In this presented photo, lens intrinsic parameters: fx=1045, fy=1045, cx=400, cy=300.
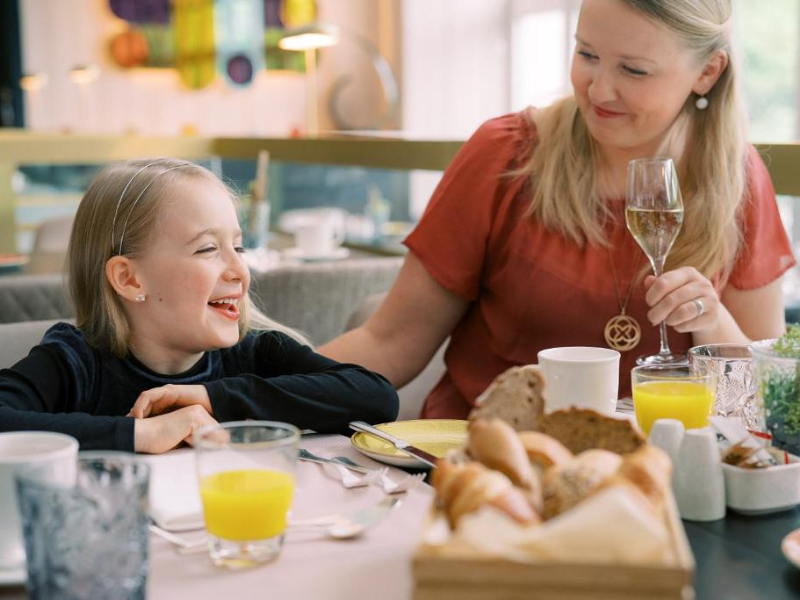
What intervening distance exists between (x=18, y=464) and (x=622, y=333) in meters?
1.15

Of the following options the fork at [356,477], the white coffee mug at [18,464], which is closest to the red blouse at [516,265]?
the fork at [356,477]

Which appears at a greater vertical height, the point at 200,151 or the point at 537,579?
the point at 200,151

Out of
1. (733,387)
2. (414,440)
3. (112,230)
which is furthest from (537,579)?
(112,230)

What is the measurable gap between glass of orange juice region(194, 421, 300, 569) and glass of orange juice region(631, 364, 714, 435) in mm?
472

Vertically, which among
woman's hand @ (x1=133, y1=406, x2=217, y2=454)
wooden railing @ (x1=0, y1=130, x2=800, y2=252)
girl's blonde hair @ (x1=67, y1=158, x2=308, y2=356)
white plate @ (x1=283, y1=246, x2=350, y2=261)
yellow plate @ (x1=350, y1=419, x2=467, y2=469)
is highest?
wooden railing @ (x1=0, y1=130, x2=800, y2=252)

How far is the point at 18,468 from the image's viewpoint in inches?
31.6

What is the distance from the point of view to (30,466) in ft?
2.55

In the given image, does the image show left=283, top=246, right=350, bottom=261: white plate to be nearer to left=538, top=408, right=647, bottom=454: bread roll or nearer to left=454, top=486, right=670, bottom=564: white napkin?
left=538, top=408, right=647, bottom=454: bread roll

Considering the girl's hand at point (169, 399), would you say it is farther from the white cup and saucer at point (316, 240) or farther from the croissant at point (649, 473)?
the white cup and saucer at point (316, 240)

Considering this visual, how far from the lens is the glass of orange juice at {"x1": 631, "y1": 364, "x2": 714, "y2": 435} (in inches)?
44.9

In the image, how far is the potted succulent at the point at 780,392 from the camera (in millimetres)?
1035

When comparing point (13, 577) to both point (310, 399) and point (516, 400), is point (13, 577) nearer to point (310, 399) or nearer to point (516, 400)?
point (516, 400)

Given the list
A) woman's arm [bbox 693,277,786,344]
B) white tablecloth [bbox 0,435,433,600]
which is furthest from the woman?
white tablecloth [bbox 0,435,433,600]

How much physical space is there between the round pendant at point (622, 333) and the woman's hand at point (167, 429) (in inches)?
31.0
